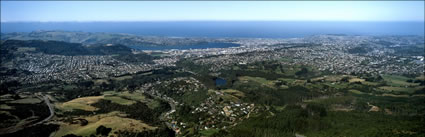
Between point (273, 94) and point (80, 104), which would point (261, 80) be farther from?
point (80, 104)

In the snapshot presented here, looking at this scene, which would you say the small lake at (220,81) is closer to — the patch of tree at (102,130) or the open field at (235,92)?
the open field at (235,92)

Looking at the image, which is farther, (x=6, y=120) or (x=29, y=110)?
(x=29, y=110)

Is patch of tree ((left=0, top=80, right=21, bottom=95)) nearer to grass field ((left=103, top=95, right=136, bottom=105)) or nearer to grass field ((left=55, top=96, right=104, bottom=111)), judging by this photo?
grass field ((left=55, top=96, right=104, bottom=111))

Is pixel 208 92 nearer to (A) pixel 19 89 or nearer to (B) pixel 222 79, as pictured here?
(B) pixel 222 79

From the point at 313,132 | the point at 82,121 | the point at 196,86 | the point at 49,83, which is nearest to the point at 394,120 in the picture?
the point at 313,132

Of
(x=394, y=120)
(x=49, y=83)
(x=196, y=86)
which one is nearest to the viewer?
(x=394, y=120)

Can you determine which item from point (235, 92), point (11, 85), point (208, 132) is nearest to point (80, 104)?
point (11, 85)

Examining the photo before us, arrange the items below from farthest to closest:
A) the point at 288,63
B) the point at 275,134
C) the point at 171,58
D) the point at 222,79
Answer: the point at 171,58 < the point at 288,63 < the point at 222,79 < the point at 275,134

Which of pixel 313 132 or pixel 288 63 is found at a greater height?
pixel 288 63
